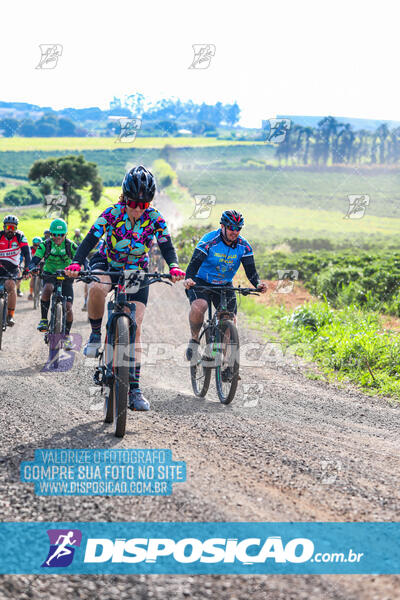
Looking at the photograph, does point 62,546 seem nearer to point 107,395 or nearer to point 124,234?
point 107,395

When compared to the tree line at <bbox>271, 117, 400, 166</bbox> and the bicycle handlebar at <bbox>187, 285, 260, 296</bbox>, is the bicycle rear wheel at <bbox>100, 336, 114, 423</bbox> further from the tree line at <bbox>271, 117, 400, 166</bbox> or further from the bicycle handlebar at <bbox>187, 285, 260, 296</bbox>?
the tree line at <bbox>271, 117, 400, 166</bbox>

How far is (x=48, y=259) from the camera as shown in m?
11.3

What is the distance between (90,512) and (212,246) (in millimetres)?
4809

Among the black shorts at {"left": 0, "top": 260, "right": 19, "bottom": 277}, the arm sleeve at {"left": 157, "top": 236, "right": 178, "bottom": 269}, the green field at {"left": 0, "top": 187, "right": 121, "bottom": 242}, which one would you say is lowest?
the green field at {"left": 0, "top": 187, "right": 121, "bottom": 242}

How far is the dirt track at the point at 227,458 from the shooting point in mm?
3326

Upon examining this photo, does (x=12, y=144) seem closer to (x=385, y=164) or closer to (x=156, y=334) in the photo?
(x=385, y=164)

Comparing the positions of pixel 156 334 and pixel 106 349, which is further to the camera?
pixel 156 334

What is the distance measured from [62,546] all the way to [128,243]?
10.8 feet

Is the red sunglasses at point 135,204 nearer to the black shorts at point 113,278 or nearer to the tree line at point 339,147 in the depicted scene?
the black shorts at point 113,278

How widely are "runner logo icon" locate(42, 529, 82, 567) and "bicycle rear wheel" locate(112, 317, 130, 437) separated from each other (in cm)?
184

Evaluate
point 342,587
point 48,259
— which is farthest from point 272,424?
point 48,259

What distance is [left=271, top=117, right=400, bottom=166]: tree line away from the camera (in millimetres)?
104750

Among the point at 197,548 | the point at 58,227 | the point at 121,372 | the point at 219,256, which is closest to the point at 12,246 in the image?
the point at 58,227

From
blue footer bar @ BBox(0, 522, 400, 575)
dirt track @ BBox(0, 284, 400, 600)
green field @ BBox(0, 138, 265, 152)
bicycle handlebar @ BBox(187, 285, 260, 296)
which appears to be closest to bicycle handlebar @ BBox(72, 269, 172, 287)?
dirt track @ BBox(0, 284, 400, 600)
